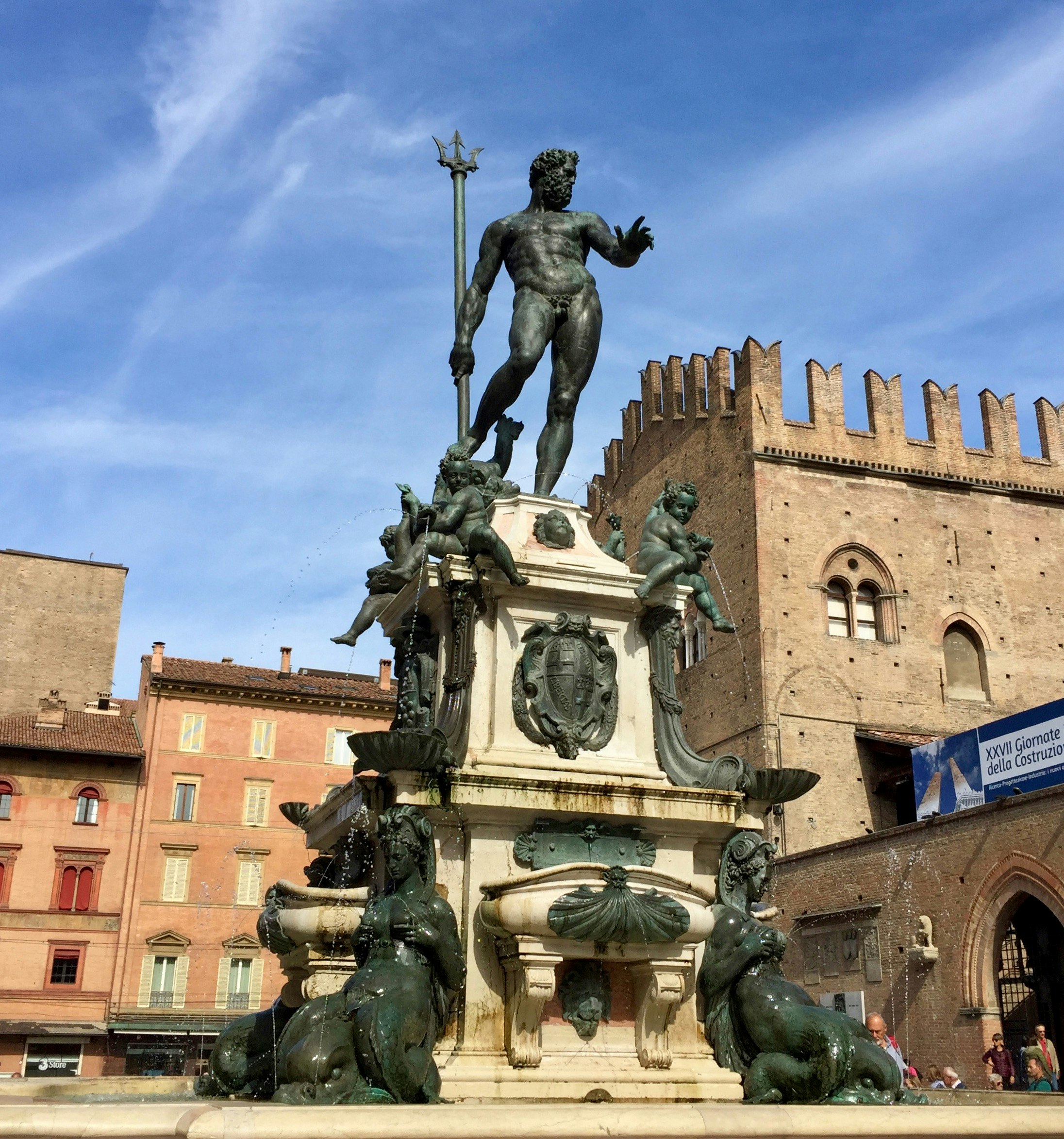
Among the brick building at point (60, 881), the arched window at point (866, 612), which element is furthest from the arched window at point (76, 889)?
the arched window at point (866, 612)

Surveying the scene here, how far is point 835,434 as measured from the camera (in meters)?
38.4

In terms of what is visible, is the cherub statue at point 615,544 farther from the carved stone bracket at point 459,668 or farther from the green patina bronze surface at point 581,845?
the green patina bronze surface at point 581,845

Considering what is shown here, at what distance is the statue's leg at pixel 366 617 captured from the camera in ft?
26.7

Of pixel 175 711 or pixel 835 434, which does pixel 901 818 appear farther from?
pixel 175 711

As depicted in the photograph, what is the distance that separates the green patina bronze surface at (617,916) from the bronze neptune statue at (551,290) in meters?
2.97

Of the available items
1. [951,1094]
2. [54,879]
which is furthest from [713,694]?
[951,1094]

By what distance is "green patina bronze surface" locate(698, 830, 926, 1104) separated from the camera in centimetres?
603

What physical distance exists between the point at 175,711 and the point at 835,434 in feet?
72.2

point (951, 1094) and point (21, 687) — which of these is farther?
point (21, 687)

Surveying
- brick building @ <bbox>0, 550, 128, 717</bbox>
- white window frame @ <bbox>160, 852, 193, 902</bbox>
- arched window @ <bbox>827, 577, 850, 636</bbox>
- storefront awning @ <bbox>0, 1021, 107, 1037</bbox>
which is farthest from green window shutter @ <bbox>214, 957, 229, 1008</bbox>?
arched window @ <bbox>827, 577, 850, 636</bbox>

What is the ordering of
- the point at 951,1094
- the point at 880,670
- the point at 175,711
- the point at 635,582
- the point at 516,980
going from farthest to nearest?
the point at 175,711, the point at 880,670, the point at 951,1094, the point at 635,582, the point at 516,980

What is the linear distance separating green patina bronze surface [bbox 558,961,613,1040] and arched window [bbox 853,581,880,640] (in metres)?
31.7

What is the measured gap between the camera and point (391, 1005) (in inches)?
223

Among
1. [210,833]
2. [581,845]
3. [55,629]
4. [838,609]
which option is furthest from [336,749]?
[581,845]
